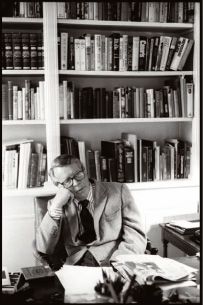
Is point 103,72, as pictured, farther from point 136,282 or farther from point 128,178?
point 136,282

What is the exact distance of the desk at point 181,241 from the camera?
8.10ft

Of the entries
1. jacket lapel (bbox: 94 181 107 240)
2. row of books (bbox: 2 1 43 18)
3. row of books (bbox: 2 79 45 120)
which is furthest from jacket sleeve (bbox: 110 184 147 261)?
row of books (bbox: 2 1 43 18)

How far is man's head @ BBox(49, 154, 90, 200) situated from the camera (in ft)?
7.84

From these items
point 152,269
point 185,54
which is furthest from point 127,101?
point 152,269

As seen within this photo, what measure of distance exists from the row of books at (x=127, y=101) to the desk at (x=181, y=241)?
0.89 meters

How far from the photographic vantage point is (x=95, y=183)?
2.55 m

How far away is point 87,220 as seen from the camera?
2504 mm

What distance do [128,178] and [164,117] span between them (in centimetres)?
54

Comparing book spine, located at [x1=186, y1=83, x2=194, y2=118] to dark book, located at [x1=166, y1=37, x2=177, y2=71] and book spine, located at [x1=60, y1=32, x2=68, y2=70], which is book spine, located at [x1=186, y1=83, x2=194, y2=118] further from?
book spine, located at [x1=60, y1=32, x2=68, y2=70]

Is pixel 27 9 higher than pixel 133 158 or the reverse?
higher

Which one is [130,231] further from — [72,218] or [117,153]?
[117,153]

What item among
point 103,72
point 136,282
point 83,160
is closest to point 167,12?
point 103,72

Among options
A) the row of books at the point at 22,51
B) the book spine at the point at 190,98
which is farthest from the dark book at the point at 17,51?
the book spine at the point at 190,98

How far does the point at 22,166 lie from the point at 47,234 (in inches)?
33.8
